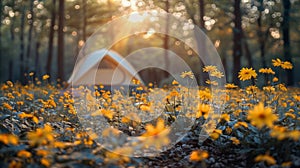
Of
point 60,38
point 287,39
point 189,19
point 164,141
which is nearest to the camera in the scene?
point 164,141

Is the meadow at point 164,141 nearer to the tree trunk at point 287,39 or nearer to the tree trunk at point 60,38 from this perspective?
the tree trunk at point 60,38

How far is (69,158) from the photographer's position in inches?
101

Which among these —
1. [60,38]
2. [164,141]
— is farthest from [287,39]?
[164,141]

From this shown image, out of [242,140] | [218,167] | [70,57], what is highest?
[70,57]

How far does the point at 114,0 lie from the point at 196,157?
79.5ft

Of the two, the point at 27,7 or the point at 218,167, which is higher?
the point at 27,7

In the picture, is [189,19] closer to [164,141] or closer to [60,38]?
[60,38]

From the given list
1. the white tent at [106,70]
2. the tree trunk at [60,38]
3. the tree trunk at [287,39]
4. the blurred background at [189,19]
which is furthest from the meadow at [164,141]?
the tree trunk at [287,39]

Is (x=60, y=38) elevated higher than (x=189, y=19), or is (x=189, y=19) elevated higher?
(x=189, y=19)

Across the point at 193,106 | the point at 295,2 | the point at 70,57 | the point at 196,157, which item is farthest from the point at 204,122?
the point at 70,57

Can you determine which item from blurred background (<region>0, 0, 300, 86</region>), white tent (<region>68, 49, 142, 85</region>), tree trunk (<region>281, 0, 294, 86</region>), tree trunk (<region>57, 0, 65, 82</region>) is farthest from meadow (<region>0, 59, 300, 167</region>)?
tree trunk (<region>281, 0, 294, 86</region>)

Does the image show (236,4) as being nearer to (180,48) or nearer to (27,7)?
(27,7)

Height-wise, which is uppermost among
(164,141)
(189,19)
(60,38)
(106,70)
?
(189,19)

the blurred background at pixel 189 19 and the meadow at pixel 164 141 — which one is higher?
the blurred background at pixel 189 19
